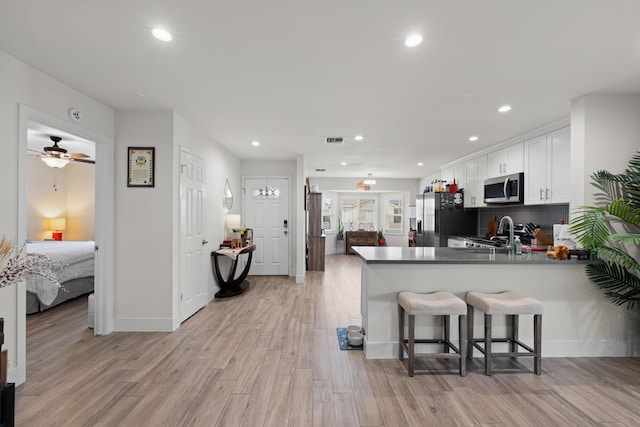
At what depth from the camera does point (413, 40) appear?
2002mm

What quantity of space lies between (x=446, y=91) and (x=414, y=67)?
2.04ft

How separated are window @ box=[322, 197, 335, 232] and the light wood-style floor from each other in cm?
676

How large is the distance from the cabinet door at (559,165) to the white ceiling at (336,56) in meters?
0.26

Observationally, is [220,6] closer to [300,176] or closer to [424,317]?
[424,317]

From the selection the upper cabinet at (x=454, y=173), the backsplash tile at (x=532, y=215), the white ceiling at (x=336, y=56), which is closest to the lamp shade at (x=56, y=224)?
the white ceiling at (x=336, y=56)

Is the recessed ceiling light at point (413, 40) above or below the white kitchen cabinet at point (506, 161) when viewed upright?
above

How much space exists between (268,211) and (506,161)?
429 centimetres

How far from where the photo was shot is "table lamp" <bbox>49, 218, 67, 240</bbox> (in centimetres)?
690

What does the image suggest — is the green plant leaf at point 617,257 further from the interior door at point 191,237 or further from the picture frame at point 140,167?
the picture frame at point 140,167

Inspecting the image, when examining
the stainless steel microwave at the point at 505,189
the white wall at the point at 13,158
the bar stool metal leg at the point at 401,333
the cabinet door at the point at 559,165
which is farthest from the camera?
the stainless steel microwave at the point at 505,189

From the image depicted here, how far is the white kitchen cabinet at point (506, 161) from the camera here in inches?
172

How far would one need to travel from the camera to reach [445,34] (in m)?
1.94

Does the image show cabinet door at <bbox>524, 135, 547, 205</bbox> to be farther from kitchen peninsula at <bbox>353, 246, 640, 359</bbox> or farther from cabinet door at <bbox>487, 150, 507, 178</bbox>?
kitchen peninsula at <bbox>353, 246, 640, 359</bbox>

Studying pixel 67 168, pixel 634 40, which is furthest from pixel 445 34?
pixel 67 168
